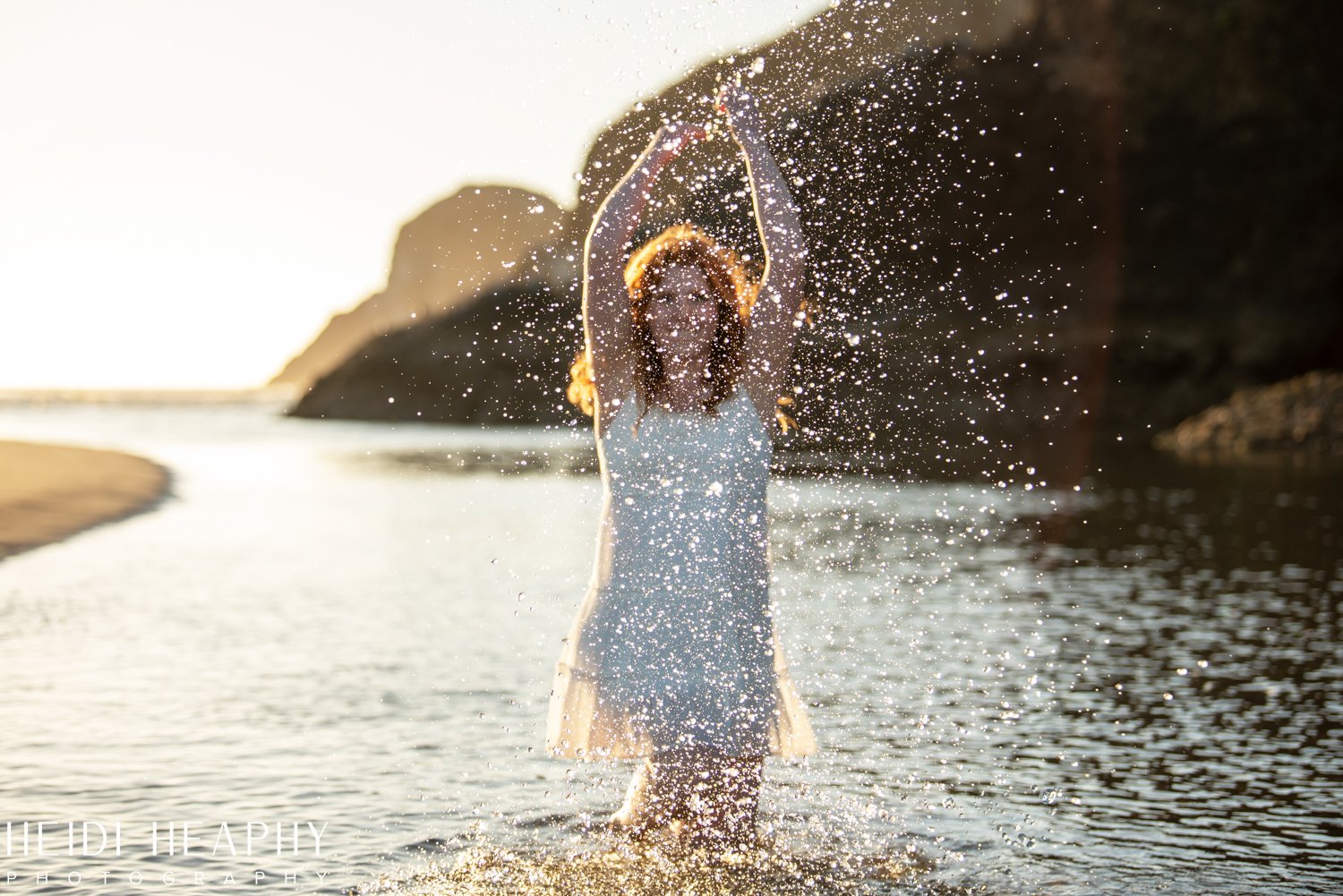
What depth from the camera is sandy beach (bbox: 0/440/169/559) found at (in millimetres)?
22578

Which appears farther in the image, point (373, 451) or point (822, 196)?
point (373, 451)

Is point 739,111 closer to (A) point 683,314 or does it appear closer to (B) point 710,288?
(B) point 710,288

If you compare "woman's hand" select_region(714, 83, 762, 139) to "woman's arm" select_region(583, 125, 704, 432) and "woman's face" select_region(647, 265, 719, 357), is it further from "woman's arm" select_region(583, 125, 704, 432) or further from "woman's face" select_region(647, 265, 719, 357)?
"woman's face" select_region(647, 265, 719, 357)

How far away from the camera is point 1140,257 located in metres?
103

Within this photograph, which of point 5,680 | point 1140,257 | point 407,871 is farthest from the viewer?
point 1140,257

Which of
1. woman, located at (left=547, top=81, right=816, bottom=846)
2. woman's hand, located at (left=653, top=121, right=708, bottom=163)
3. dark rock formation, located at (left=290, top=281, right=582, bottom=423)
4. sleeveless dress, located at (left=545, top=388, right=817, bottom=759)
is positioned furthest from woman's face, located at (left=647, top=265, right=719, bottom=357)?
dark rock formation, located at (left=290, top=281, right=582, bottom=423)

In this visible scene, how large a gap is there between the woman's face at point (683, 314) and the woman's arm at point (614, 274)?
4.8 inches

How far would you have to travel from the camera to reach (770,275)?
5715 mm

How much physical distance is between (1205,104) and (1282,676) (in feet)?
330

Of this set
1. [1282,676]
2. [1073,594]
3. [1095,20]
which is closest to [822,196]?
[1073,594]

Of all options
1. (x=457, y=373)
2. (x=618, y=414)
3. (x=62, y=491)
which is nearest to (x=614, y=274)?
(x=618, y=414)

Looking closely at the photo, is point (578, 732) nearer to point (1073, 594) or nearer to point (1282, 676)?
point (1282, 676)

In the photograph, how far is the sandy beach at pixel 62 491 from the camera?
2258 cm

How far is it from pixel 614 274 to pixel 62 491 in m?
25.4
